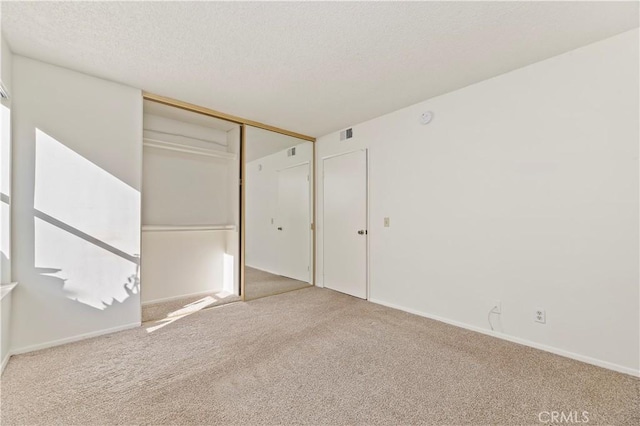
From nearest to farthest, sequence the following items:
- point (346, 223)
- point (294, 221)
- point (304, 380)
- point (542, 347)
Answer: point (304, 380) < point (542, 347) < point (346, 223) < point (294, 221)

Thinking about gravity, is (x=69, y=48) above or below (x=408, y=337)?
above

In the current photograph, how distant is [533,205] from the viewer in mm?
2447

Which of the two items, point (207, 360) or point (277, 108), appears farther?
point (277, 108)

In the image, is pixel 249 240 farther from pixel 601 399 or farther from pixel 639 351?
pixel 639 351

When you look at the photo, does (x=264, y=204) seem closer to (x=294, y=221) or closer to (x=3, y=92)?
(x=294, y=221)

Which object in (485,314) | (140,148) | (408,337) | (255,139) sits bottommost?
(408,337)

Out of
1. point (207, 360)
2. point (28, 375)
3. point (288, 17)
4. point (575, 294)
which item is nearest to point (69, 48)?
point (288, 17)

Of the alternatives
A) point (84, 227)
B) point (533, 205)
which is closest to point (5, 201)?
point (84, 227)

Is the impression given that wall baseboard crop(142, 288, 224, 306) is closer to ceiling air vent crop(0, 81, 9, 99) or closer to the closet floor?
the closet floor

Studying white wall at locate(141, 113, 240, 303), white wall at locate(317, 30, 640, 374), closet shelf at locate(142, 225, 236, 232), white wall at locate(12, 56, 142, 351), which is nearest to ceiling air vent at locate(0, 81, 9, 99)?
white wall at locate(12, 56, 142, 351)

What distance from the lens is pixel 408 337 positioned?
2.63 metres

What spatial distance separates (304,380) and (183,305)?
2.37m

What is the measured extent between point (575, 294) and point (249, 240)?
3.58 metres

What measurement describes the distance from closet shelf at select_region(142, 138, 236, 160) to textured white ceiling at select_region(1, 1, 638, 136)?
0.79 meters
